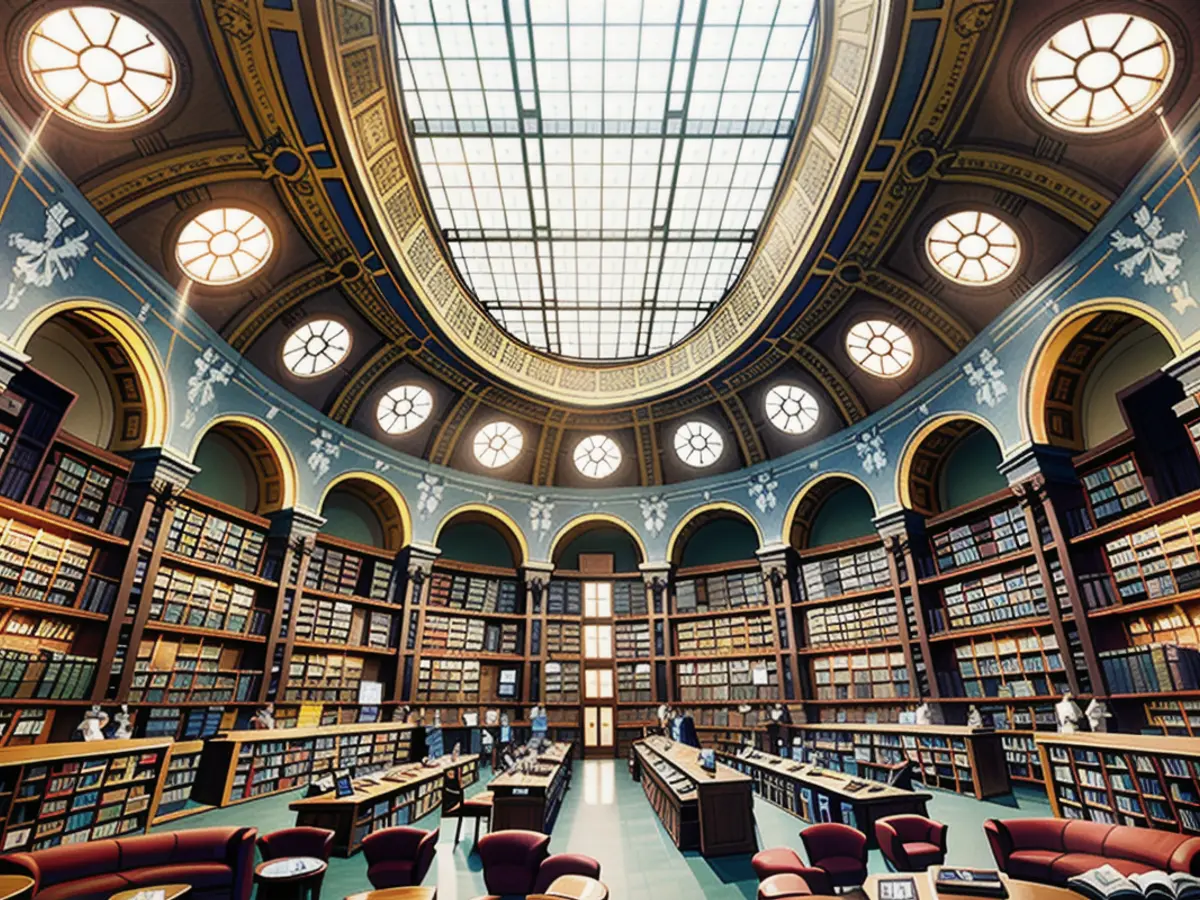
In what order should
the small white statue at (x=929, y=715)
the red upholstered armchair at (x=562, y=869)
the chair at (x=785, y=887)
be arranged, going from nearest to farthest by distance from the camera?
1. the chair at (x=785, y=887)
2. the red upholstered armchair at (x=562, y=869)
3. the small white statue at (x=929, y=715)

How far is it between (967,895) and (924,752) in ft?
29.0

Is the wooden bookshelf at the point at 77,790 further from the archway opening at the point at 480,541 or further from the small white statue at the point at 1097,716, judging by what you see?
the small white statue at the point at 1097,716

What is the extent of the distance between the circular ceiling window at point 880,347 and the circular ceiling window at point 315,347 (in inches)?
476

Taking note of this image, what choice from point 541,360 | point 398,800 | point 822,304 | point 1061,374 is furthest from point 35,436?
point 1061,374

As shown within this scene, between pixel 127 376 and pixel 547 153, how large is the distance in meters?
9.05

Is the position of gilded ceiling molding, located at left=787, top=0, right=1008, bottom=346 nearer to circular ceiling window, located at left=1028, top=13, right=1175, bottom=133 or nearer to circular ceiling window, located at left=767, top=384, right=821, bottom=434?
circular ceiling window, located at left=1028, top=13, right=1175, bottom=133

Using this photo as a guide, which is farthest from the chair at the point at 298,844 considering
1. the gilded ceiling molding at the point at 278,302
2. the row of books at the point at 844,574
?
the row of books at the point at 844,574

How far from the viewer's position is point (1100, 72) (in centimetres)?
841

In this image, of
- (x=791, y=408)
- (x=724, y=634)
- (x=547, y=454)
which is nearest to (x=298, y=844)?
(x=724, y=634)

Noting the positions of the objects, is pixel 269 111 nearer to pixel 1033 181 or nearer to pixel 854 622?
pixel 1033 181

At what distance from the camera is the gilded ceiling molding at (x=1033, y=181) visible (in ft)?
30.2

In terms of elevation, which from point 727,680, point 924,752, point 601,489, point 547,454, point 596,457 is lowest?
point 924,752

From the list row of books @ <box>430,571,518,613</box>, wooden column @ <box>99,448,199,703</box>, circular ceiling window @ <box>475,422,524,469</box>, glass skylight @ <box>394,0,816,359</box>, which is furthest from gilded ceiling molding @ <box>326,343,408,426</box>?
row of books @ <box>430,571,518,613</box>

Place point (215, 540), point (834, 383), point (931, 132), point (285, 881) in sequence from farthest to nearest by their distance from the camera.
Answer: point (834, 383) → point (215, 540) → point (931, 132) → point (285, 881)
